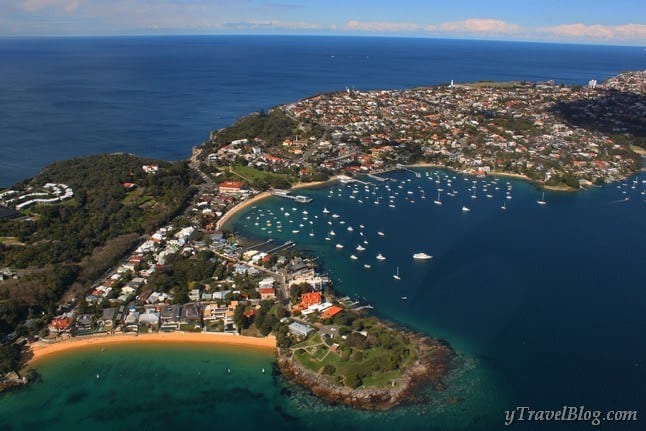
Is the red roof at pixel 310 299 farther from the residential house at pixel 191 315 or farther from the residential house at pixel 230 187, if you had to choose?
the residential house at pixel 230 187

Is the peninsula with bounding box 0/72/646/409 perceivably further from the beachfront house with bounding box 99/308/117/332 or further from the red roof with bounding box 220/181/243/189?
the red roof with bounding box 220/181/243/189

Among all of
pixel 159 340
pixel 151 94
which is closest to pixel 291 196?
pixel 159 340

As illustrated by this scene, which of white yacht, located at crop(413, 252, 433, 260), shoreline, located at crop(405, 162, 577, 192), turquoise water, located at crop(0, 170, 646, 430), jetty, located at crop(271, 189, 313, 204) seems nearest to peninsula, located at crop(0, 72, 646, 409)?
shoreline, located at crop(405, 162, 577, 192)

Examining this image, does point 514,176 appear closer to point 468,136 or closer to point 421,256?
point 468,136

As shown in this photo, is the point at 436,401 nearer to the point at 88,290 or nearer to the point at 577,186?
the point at 88,290

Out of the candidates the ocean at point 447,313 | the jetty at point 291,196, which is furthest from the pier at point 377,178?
the jetty at point 291,196
